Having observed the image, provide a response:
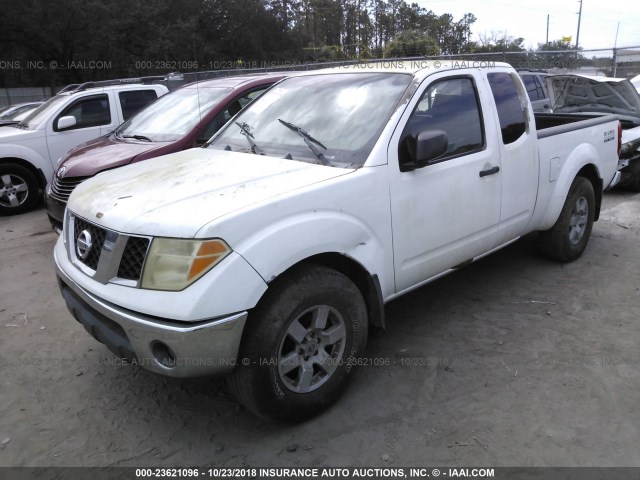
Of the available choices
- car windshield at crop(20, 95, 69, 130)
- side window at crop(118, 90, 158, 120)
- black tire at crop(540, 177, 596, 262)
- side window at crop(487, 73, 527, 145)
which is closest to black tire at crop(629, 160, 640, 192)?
black tire at crop(540, 177, 596, 262)

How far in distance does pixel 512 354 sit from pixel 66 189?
4.83 meters

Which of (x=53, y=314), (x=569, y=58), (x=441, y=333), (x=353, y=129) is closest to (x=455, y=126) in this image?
(x=353, y=129)

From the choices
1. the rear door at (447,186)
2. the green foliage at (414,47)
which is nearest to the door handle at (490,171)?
the rear door at (447,186)

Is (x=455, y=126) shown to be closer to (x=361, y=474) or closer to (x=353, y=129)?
(x=353, y=129)

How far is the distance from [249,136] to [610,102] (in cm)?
742

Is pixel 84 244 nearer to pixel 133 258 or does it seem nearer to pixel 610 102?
pixel 133 258

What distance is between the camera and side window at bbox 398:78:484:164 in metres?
3.38

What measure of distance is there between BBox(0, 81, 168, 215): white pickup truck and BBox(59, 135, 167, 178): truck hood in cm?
200

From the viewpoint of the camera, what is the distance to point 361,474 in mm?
2514

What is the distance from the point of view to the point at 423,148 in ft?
9.97

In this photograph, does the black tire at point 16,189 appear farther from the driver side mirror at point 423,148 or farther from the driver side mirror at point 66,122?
the driver side mirror at point 423,148

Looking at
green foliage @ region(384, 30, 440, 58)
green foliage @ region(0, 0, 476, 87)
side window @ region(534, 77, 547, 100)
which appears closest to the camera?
side window @ region(534, 77, 547, 100)

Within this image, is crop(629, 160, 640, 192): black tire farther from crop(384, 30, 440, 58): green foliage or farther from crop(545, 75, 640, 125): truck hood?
crop(384, 30, 440, 58): green foliage

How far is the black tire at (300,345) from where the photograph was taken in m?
2.52
